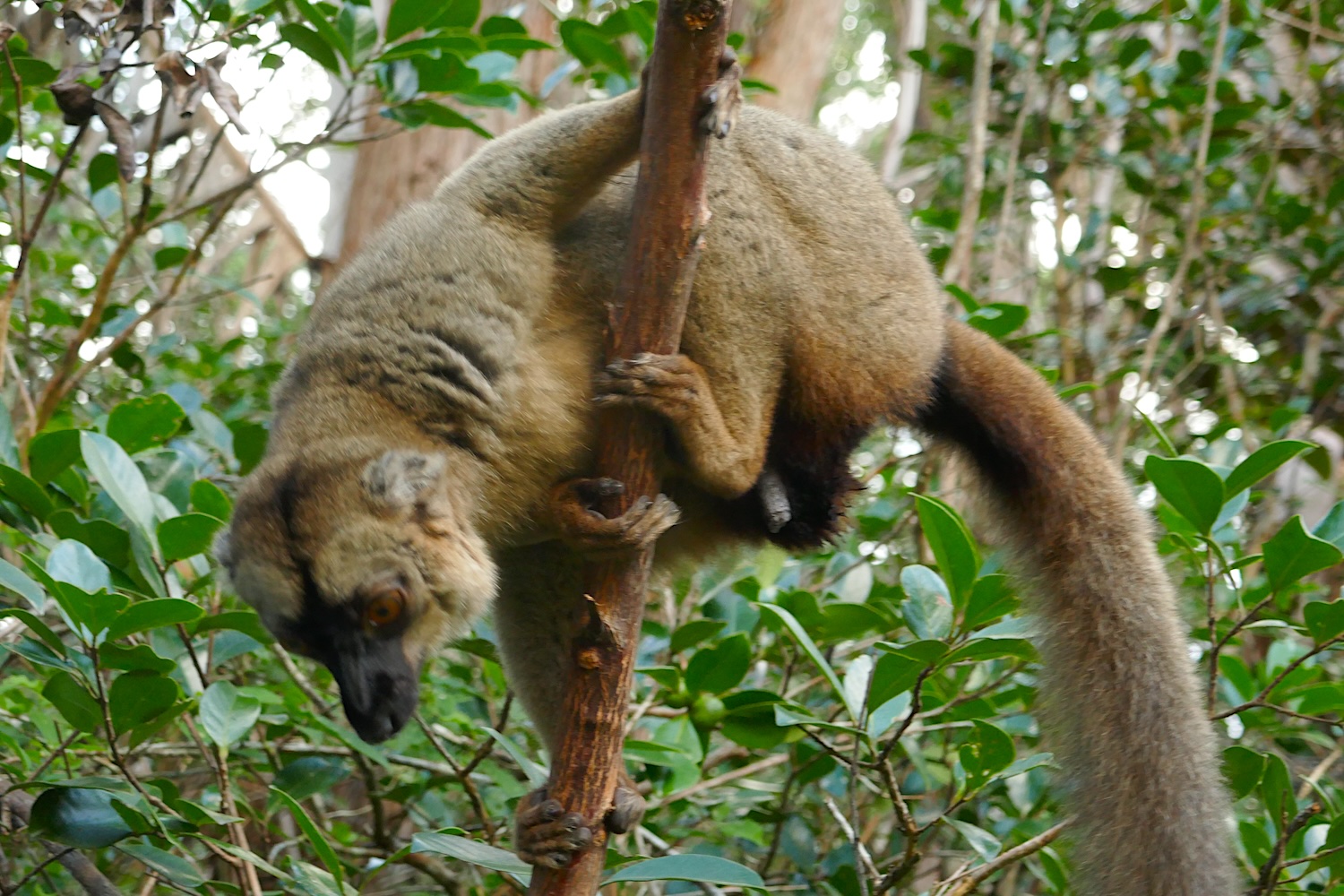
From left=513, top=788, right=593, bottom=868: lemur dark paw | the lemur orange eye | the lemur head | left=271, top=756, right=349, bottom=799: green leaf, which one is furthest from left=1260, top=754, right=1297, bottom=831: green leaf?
left=271, top=756, right=349, bottom=799: green leaf

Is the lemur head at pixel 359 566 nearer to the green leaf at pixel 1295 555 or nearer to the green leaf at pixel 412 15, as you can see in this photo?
the green leaf at pixel 412 15

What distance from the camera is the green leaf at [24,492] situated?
9.61 ft

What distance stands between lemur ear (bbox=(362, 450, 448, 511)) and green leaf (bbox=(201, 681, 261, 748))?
61 cm

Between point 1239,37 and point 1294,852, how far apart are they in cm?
451

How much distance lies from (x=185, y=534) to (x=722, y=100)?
1.68 m

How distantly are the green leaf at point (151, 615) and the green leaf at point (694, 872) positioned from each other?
1.15 metres

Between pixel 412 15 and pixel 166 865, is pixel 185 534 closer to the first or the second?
pixel 166 865

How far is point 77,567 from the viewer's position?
107 inches

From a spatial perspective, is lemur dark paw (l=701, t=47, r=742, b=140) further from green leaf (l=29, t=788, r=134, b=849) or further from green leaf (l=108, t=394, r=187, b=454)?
green leaf (l=29, t=788, r=134, b=849)

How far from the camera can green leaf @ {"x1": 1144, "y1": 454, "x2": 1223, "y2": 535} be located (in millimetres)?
2926

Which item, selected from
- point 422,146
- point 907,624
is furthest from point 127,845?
point 422,146

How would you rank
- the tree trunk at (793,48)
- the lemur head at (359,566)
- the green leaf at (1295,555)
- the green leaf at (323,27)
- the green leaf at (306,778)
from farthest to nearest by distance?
the tree trunk at (793,48) < the green leaf at (323,27) < the green leaf at (306,778) < the lemur head at (359,566) < the green leaf at (1295,555)

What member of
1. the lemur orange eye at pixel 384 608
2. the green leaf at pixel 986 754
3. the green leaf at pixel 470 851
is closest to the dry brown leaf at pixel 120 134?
the lemur orange eye at pixel 384 608

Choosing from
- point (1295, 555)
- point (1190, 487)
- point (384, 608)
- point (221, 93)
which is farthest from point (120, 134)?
point (1295, 555)
